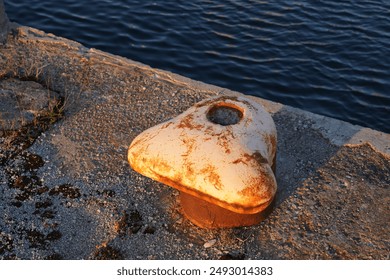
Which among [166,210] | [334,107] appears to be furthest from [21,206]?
[334,107]

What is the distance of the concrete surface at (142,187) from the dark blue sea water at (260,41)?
268 centimetres

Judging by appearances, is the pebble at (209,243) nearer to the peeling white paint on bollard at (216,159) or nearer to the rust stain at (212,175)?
the peeling white paint on bollard at (216,159)

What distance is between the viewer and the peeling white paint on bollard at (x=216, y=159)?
16.4 feet

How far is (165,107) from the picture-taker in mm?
7398

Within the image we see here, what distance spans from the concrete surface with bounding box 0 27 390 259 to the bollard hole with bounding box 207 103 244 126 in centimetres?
99

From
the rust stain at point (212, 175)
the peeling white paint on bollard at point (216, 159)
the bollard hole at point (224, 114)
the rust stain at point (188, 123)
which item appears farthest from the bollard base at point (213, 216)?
the bollard hole at point (224, 114)

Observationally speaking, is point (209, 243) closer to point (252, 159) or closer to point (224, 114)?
point (252, 159)

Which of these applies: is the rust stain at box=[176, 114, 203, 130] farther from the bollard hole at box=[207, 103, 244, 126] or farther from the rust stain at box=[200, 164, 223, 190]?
the rust stain at box=[200, 164, 223, 190]

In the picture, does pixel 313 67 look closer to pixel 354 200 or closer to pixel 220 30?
pixel 220 30

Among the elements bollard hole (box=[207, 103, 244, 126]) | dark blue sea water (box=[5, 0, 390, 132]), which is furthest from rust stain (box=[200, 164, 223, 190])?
dark blue sea water (box=[5, 0, 390, 132])

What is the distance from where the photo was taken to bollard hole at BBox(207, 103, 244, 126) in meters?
5.50

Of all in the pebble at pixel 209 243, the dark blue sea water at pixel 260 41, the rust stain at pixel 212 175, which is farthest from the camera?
the dark blue sea water at pixel 260 41

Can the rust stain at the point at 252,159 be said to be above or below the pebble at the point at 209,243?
above

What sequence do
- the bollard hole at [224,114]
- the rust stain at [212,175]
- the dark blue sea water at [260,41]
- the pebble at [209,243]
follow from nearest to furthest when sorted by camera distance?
the rust stain at [212,175]
the pebble at [209,243]
the bollard hole at [224,114]
the dark blue sea water at [260,41]
